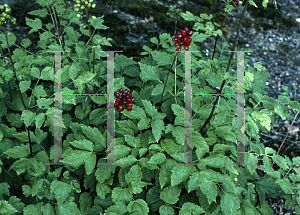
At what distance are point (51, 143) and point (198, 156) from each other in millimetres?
966

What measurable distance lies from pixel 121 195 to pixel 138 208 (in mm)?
117

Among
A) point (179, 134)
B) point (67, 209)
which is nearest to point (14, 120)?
point (67, 209)

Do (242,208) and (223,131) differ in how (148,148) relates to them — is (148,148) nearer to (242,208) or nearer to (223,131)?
(223,131)

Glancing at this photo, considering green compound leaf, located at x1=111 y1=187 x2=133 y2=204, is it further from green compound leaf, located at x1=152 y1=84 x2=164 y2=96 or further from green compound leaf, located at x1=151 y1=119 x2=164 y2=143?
green compound leaf, located at x1=152 y1=84 x2=164 y2=96

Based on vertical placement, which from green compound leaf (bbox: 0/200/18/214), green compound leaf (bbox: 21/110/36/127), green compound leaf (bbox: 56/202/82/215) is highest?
green compound leaf (bbox: 21/110/36/127)

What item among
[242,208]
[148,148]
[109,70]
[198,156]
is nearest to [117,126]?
[148,148]

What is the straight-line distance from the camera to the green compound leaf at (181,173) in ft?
4.13

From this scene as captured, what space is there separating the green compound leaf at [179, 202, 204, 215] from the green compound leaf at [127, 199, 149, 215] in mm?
196

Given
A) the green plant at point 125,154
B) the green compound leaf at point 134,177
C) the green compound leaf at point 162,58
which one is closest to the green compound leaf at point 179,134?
the green plant at point 125,154

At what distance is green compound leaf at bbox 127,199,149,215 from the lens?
1.29 meters

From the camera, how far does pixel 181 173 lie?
1282 millimetres

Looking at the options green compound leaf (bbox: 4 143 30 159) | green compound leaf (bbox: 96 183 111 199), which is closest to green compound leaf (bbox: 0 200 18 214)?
green compound leaf (bbox: 4 143 30 159)

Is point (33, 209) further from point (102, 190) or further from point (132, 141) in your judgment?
point (132, 141)

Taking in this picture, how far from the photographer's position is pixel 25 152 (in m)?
1.44
